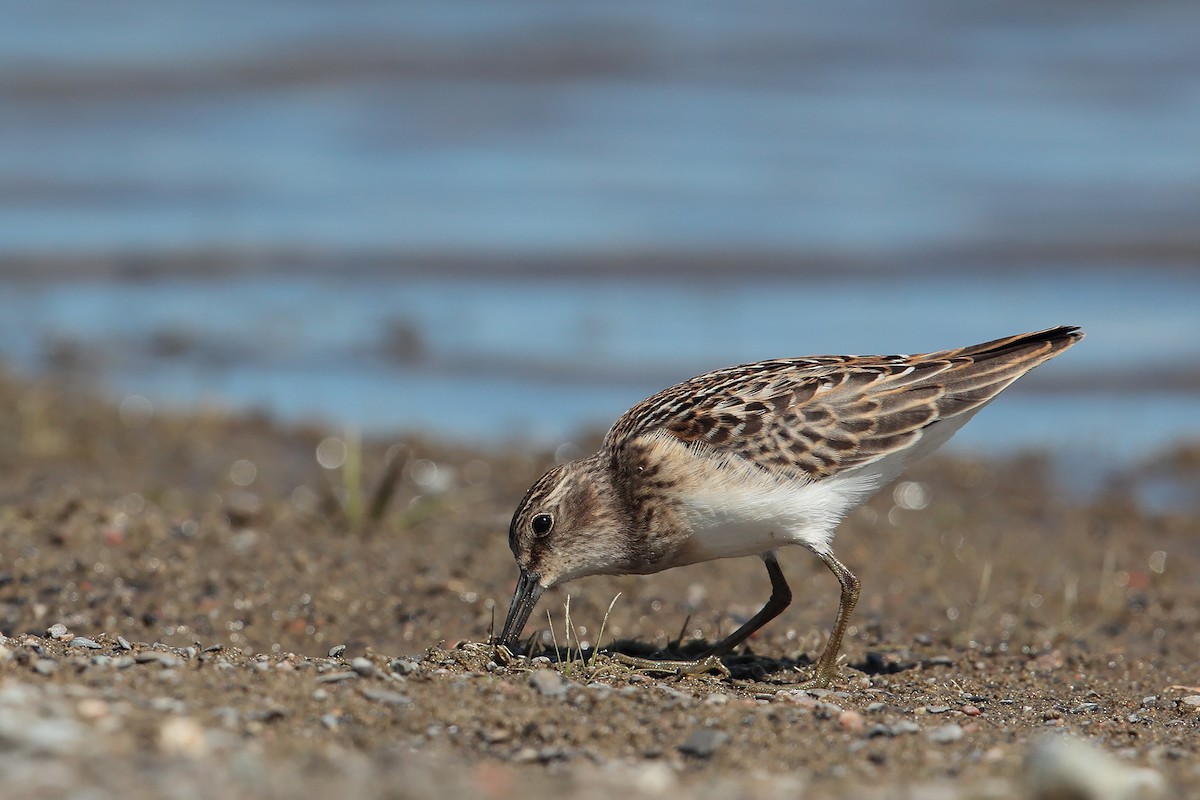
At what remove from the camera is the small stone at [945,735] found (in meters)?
4.68

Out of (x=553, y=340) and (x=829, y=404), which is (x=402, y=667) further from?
(x=553, y=340)

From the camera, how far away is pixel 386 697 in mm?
4719

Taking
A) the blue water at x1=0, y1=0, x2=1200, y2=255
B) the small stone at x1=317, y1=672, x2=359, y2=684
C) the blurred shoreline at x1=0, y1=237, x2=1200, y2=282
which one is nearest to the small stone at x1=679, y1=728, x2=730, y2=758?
the small stone at x1=317, y1=672, x2=359, y2=684

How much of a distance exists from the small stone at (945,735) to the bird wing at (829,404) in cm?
149

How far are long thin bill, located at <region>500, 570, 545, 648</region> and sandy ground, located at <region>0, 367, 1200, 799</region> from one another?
153 mm

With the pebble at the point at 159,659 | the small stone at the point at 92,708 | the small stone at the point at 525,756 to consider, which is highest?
the small stone at the point at 92,708

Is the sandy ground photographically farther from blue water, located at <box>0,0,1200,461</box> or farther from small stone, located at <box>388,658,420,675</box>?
blue water, located at <box>0,0,1200,461</box>

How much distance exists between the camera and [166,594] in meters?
6.96

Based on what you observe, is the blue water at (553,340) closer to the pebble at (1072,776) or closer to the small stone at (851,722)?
the small stone at (851,722)

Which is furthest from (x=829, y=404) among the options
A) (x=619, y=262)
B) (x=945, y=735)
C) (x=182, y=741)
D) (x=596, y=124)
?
(x=596, y=124)

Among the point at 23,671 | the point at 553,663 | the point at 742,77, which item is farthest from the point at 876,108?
the point at 23,671

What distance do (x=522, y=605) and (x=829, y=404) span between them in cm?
149

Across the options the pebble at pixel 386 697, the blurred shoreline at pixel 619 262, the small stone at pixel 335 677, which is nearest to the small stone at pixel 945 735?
the pebble at pixel 386 697

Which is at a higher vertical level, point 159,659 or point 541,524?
point 541,524
